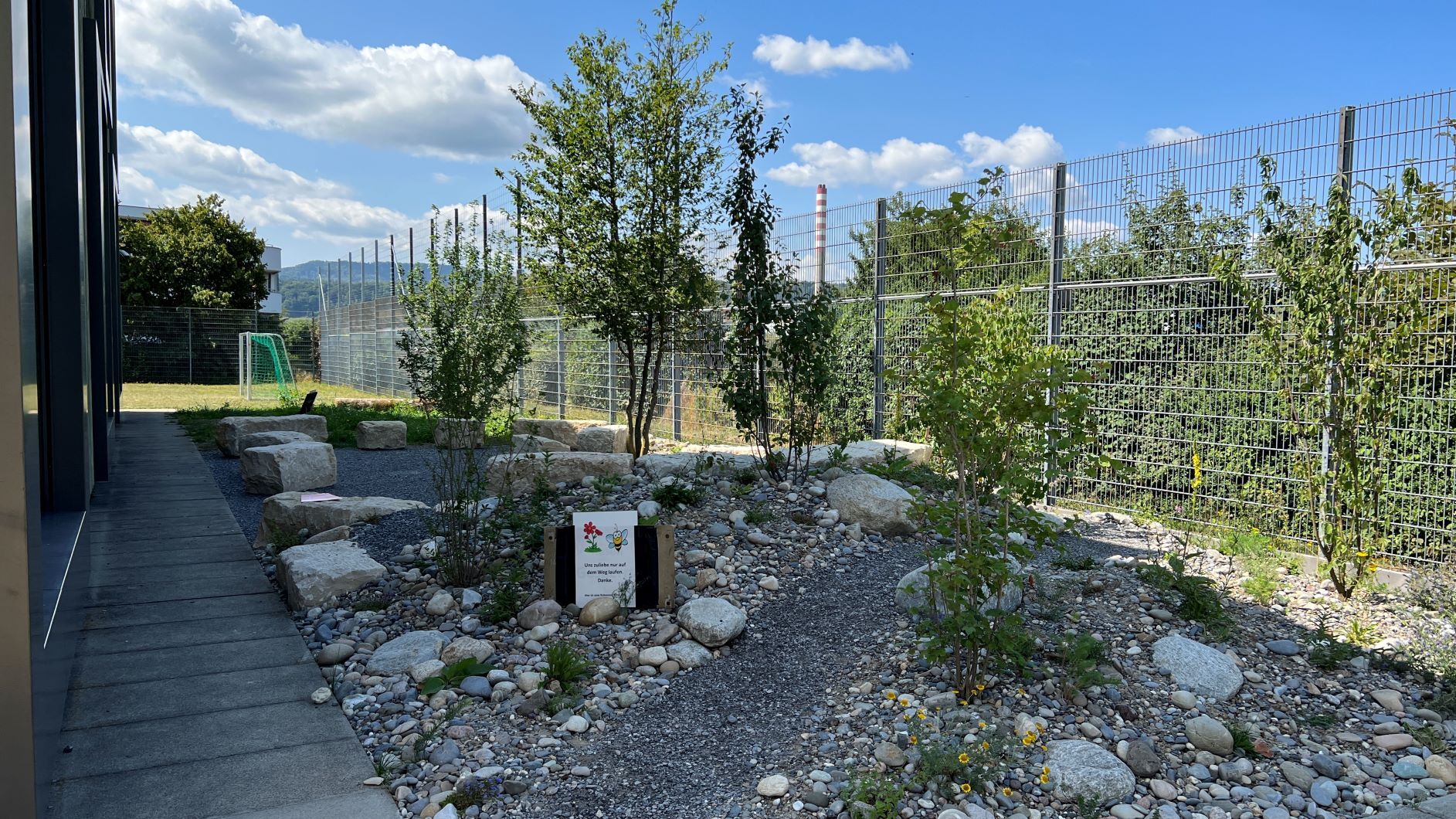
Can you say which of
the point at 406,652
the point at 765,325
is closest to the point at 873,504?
the point at 765,325

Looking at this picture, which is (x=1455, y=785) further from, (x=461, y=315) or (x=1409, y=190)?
(x=461, y=315)

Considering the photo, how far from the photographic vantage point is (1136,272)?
22.7 ft

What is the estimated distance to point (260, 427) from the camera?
32.6 feet

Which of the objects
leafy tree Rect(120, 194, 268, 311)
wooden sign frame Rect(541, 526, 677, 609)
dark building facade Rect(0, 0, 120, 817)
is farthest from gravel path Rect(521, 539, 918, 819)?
leafy tree Rect(120, 194, 268, 311)

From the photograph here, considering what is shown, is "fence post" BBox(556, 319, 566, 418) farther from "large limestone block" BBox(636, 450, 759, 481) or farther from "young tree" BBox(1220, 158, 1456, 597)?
"young tree" BBox(1220, 158, 1456, 597)

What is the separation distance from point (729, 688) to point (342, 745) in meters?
1.40

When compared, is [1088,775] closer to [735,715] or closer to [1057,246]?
[735,715]

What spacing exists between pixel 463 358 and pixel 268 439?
17.4 feet

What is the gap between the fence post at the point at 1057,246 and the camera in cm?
739

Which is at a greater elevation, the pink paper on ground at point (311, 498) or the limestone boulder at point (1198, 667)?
the pink paper on ground at point (311, 498)

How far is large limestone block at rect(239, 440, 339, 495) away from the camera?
24.5 feet

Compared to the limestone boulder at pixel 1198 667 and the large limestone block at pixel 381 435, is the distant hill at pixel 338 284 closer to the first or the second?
the large limestone block at pixel 381 435

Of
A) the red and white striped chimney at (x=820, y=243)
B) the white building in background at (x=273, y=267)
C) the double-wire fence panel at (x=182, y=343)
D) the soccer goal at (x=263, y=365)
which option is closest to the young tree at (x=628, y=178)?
the red and white striped chimney at (x=820, y=243)

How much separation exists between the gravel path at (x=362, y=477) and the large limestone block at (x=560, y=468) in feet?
1.68
